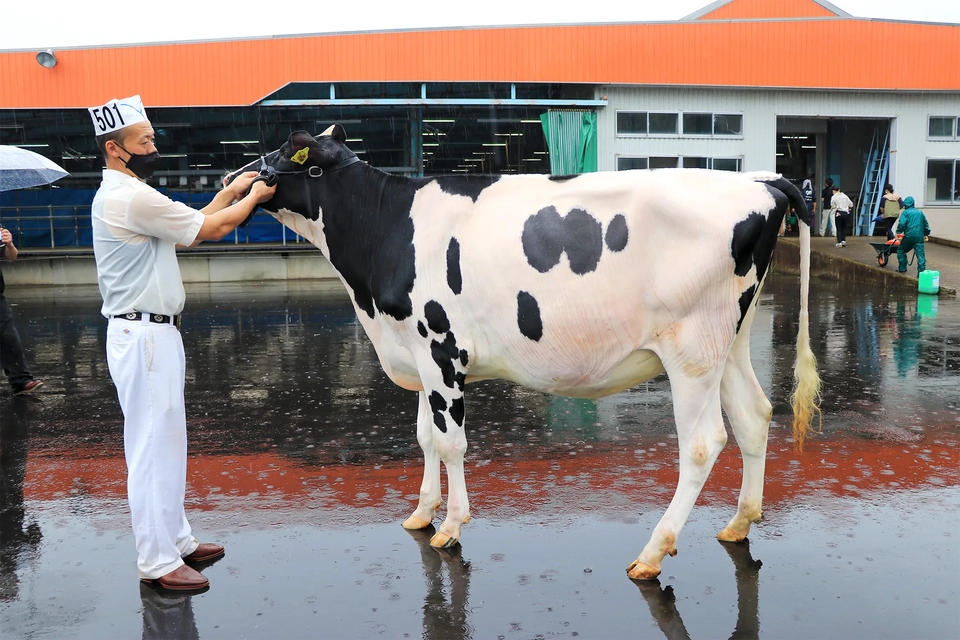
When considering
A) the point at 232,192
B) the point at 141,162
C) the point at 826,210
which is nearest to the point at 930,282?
the point at 826,210

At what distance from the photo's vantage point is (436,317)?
4547 millimetres

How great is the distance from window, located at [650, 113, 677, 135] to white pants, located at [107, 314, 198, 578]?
23.6 metres

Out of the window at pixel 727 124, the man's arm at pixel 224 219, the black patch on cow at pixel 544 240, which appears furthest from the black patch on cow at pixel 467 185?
A: the window at pixel 727 124

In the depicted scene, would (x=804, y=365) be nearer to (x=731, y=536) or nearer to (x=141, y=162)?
(x=731, y=536)

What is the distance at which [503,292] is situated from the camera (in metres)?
4.42

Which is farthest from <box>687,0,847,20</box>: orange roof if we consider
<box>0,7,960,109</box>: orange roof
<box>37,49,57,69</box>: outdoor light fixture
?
<box>37,49,57,69</box>: outdoor light fixture

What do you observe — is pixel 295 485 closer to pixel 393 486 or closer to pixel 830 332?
pixel 393 486

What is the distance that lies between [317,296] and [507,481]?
13382mm

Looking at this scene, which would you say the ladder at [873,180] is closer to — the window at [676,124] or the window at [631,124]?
the window at [676,124]

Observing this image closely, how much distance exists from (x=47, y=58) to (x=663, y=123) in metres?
17.9

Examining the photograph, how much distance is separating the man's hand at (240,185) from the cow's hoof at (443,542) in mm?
2164

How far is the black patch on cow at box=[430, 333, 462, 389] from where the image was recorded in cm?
454

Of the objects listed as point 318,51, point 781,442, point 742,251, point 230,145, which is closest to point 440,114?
point 318,51

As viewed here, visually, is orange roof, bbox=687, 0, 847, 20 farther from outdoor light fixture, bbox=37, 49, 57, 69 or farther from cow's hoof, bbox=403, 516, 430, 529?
cow's hoof, bbox=403, 516, 430, 529
